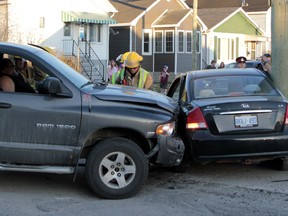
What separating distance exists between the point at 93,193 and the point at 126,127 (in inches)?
39.5

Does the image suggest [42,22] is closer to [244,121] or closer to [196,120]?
[196,120]

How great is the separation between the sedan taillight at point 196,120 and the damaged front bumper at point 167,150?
567 millimetres

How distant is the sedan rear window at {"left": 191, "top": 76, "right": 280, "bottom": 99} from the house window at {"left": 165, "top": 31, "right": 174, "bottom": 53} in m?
28.5

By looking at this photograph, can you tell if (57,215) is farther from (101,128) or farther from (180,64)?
(180,64)

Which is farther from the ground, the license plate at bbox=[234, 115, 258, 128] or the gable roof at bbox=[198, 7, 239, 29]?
the gable roof at bbox=[198, 7, 239, 29]

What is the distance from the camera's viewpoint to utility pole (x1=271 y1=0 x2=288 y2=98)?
8.33 metres

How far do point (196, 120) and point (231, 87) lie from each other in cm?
109

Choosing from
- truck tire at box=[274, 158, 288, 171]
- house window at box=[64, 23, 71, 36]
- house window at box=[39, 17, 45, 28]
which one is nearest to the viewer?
truck tire at box=[274, 158, 288, 171]

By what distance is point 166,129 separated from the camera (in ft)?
19.7

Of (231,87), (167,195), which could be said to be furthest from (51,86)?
(231,87)

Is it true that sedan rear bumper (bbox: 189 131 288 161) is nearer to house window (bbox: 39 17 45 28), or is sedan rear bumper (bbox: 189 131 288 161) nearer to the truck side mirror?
the truck side mirror

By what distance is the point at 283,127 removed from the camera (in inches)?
261

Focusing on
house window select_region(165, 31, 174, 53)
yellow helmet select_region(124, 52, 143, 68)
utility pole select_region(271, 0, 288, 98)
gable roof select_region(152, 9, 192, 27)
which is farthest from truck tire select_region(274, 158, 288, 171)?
house window select_region(165, 31, 174, 53)

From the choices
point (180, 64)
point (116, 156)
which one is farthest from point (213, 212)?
point (180, 64)
